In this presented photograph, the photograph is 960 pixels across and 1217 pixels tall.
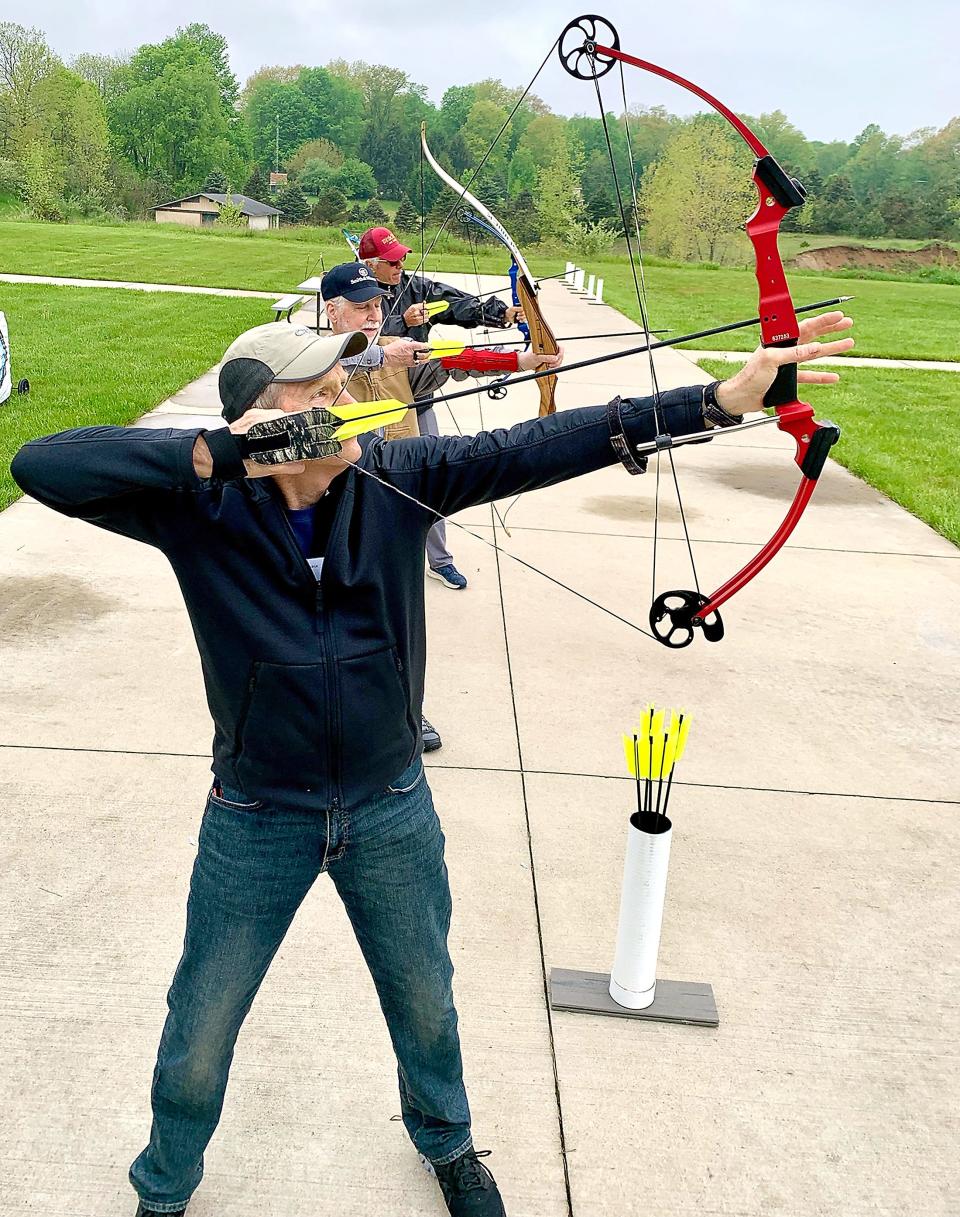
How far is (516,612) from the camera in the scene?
19.5 feet

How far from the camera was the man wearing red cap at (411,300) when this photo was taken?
4.97 meters

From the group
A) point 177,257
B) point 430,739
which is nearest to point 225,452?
point 430,739

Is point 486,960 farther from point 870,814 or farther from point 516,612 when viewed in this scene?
point 516,612

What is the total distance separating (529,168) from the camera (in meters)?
4.34

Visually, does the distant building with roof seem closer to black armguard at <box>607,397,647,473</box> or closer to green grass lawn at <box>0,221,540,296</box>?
green grass lawn at <box>0,221,540,296</box>

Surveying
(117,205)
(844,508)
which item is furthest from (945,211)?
(117,205)

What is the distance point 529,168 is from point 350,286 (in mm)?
863

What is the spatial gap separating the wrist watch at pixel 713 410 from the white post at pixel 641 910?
1236 millimetres

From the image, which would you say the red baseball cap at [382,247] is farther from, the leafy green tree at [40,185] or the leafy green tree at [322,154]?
the leafy green tree at [40,185]

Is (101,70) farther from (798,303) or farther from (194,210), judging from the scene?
(798,303)

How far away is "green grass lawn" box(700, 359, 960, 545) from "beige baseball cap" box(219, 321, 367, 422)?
660 cm

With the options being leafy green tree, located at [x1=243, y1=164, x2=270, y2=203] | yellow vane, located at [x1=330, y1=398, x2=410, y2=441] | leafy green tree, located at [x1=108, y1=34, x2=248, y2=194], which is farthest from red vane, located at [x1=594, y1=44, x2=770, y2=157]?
leafy green tree, located at [x1=108, y1=34, x2=248, y2=194]

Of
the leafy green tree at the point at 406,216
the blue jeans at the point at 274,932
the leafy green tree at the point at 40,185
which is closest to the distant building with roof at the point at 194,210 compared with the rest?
the leafy green tree at the point at 40,185

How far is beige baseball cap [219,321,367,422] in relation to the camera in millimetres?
1888
